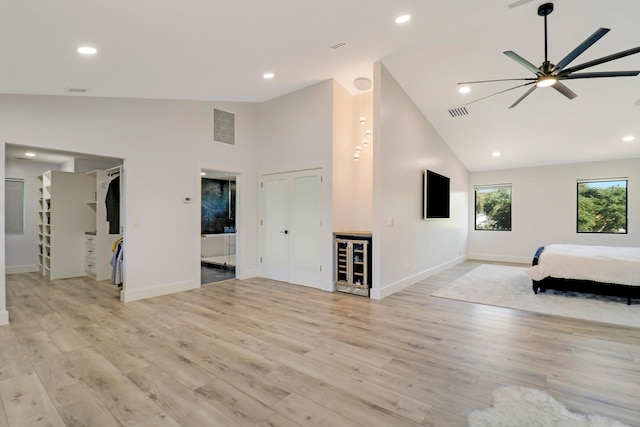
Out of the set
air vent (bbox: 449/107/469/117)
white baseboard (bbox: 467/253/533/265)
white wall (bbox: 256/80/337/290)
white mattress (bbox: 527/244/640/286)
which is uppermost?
air vent (bbox: 449/107/469/117)

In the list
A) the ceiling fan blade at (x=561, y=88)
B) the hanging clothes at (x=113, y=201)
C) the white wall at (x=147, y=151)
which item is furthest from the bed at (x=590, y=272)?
the hanging clothes at (x=113, y=201)

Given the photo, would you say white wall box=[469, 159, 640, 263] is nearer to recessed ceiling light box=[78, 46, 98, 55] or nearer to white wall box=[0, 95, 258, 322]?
white wall box=[0, 95, 258, 322]

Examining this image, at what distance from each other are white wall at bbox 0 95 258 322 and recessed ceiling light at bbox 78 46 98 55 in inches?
61.1

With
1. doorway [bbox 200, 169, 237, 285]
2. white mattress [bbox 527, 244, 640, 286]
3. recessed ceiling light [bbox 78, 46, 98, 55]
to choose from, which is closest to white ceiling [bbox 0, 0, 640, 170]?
recessed ceiling light [bbox 78, 46, 98, 55]

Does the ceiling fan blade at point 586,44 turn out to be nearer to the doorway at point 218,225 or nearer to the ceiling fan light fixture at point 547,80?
the ceiling fan light fixture at point 547,80

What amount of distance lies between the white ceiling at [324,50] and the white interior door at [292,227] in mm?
1606

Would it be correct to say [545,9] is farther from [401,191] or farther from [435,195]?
[435,195]

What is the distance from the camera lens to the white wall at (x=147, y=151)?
11.5ft

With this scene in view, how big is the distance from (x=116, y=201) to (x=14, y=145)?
204 centimetres

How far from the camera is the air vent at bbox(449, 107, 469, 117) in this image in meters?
5.50

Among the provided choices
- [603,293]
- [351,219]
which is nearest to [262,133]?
[351,219]

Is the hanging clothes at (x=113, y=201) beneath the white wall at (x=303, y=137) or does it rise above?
beneath

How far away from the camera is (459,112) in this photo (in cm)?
561

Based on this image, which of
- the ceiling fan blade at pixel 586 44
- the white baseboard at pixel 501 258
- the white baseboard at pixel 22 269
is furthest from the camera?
the white baseboard at pixel 501 258
